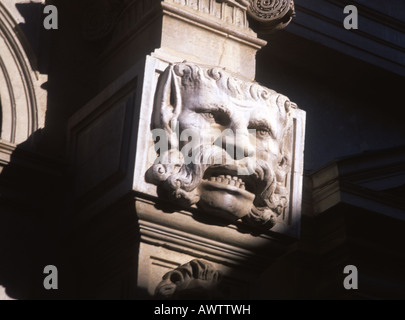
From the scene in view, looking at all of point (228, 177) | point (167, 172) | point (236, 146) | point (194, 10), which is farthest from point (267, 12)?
point (167, 172)

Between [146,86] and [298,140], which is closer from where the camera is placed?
[146,86]

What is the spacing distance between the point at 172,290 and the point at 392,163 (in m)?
2.87

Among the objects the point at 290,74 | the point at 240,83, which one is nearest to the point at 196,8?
the point at 240,83

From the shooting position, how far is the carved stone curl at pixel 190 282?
702 centimetres

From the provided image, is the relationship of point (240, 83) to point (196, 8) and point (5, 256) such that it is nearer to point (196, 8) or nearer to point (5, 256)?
point (196, 8)

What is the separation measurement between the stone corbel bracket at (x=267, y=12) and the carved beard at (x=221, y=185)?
1.19 meters

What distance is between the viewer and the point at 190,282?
23.3ft

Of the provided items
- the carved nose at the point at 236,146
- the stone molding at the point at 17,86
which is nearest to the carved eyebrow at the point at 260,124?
the carved nose at the point at 236,146

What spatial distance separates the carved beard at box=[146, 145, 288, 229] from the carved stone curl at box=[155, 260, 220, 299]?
352 mm

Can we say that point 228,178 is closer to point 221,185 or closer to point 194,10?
point 221,185

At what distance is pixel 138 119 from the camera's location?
7203mm

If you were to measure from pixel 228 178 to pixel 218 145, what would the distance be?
0.21 m

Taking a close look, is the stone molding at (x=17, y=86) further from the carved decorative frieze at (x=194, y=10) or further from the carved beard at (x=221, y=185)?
the carved beard at (x=221, y=185)

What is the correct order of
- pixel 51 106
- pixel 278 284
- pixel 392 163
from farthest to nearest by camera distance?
pixel 392 163 → pixel 278 284 → pixel 51 106
